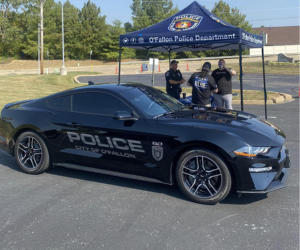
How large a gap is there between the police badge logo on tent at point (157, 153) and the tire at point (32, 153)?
5.78 ft

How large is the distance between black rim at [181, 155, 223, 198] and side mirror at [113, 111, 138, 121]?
0.94 m

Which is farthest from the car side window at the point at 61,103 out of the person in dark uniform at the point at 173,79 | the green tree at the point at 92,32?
the green tree at the point at 92,32

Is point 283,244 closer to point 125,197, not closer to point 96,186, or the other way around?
point 125,197

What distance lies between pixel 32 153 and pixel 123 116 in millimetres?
1783

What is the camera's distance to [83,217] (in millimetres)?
3783

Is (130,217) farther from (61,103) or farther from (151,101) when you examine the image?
(61,103)

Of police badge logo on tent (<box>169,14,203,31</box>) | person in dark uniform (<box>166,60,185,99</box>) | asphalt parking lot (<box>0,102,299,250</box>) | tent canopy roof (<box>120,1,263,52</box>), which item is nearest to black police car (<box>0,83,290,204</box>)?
asphalt parking lot (<box>0,102,299,250</box>)

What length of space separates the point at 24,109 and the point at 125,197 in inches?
88.9

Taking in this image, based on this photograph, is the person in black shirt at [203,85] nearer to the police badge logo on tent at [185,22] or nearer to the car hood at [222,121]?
the police badge logo on tent at [185,22]

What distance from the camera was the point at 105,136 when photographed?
457 centimetres

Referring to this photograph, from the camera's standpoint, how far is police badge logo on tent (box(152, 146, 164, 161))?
423 cm

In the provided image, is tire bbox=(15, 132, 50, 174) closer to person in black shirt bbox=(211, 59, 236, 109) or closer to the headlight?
the headlight

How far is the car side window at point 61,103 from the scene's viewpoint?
16.4 feet

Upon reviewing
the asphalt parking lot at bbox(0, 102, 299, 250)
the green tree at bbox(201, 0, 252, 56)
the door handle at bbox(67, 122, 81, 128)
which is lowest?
the asphalt parking lot at bbox(0, 102, 299, 250)
